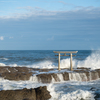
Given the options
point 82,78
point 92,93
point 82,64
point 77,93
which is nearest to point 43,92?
point 77,93

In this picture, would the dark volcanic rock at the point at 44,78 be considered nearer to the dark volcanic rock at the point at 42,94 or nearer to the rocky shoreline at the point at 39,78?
Answer: the rocky shoreline at the point at 39,78

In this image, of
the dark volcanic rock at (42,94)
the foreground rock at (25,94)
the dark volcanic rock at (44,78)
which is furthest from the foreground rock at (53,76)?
the foreground rock at (25,94)

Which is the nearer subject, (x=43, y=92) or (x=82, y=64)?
(x=43, y=92)

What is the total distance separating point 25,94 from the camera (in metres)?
10.1

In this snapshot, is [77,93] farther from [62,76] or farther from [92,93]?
[62,76]

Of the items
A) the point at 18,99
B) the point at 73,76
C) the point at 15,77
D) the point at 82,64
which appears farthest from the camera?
the point at 82,64

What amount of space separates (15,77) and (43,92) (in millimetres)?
6335

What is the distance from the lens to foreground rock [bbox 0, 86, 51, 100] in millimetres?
9906

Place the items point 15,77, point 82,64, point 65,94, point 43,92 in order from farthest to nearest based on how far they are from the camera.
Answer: point 82,64
point 15,77
point 65,94
point 43,92

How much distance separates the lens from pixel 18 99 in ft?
32.4

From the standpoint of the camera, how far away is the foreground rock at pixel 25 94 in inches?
390

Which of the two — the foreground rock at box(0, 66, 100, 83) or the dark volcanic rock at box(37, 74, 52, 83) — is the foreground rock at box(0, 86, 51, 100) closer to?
the dark volcanic rock at box(37, 74, 52, 83)

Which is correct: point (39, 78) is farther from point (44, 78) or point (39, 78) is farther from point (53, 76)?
point (53, 76)

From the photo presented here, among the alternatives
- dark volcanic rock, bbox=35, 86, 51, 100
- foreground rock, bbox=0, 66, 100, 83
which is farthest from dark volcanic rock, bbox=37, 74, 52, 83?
dark volcanic rock, bbox=35, 86, 51, 100
